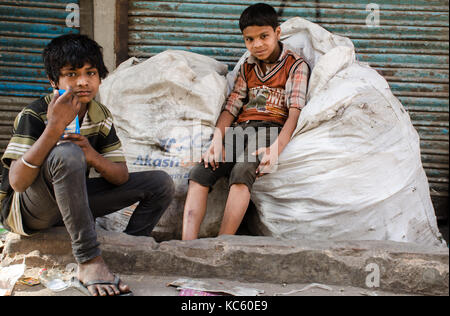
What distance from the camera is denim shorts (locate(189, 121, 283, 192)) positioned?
7.60 ft

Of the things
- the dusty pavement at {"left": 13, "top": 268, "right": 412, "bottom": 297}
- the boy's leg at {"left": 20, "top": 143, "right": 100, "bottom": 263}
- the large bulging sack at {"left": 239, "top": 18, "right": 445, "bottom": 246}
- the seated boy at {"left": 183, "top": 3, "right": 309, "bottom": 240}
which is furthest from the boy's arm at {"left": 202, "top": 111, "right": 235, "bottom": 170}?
the boy's leg at {"left": 20, "top": 143, "right": 100, "bottom": 263}

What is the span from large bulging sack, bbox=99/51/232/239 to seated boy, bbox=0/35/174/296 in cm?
37

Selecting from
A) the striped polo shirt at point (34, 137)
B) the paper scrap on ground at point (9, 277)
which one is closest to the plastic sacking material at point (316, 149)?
the striped polo shirt at point (34, 137)

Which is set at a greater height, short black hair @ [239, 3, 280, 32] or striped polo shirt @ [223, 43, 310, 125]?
short black hair @ [239, 3, 280, 32]

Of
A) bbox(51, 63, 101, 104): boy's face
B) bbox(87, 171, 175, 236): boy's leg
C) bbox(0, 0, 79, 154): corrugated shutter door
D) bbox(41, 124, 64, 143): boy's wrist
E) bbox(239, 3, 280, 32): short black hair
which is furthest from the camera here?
bbox(0, 0, 79, 154): corrugated shutter door

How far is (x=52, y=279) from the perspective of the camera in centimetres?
198

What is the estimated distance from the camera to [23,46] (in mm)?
3400

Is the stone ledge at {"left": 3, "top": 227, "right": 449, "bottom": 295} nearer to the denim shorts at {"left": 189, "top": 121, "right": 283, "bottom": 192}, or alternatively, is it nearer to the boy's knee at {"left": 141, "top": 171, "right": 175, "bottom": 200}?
the boy's knee at {"left": 141, "top": 171, "right": 175, "bottom": 200}

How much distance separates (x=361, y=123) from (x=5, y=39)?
2619 millimetres

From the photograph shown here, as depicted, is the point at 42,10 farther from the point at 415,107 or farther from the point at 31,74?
the point at 415,107

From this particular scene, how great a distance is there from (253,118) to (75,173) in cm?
115

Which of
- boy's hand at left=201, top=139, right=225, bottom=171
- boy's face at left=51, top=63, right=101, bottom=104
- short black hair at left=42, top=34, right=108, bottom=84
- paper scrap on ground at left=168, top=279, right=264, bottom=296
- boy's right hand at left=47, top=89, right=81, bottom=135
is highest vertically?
short black hair at left=42, top=34, right=108, bottom=84

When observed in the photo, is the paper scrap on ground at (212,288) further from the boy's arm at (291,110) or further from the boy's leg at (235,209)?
the boy's arm at (291,110)

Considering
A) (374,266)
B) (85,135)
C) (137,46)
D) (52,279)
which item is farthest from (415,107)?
(52,279)
